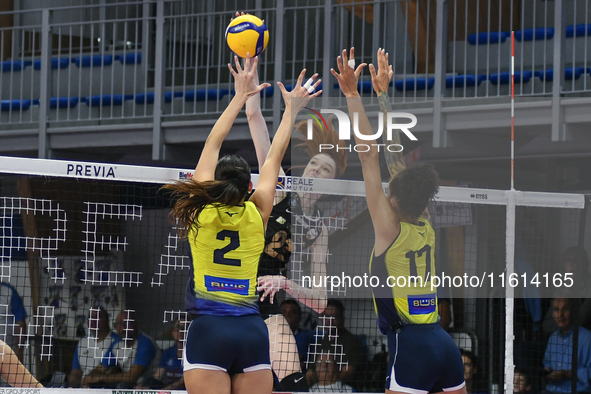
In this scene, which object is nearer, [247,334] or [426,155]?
[247,334]

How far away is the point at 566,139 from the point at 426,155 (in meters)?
1.89

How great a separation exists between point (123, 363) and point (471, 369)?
3530 mm

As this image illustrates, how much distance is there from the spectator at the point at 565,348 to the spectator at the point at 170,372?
348 cm

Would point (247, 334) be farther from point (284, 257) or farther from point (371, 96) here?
point (371, 96)

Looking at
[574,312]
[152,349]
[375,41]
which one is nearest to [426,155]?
[375,41]

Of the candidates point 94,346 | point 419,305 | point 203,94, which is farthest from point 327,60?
point 419,305

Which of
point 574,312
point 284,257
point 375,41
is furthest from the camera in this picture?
point 375,41

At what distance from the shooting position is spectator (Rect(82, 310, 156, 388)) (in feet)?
24.5

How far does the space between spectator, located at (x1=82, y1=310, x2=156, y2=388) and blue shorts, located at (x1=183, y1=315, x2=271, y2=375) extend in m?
3.67

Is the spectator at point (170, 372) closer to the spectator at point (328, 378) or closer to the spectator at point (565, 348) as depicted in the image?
the spectator at point (328, 378)

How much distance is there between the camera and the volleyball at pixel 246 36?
5.15m

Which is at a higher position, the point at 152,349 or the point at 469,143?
the point at 469,143

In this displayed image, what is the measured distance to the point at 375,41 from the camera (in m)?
9.48

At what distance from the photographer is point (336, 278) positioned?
659cm
